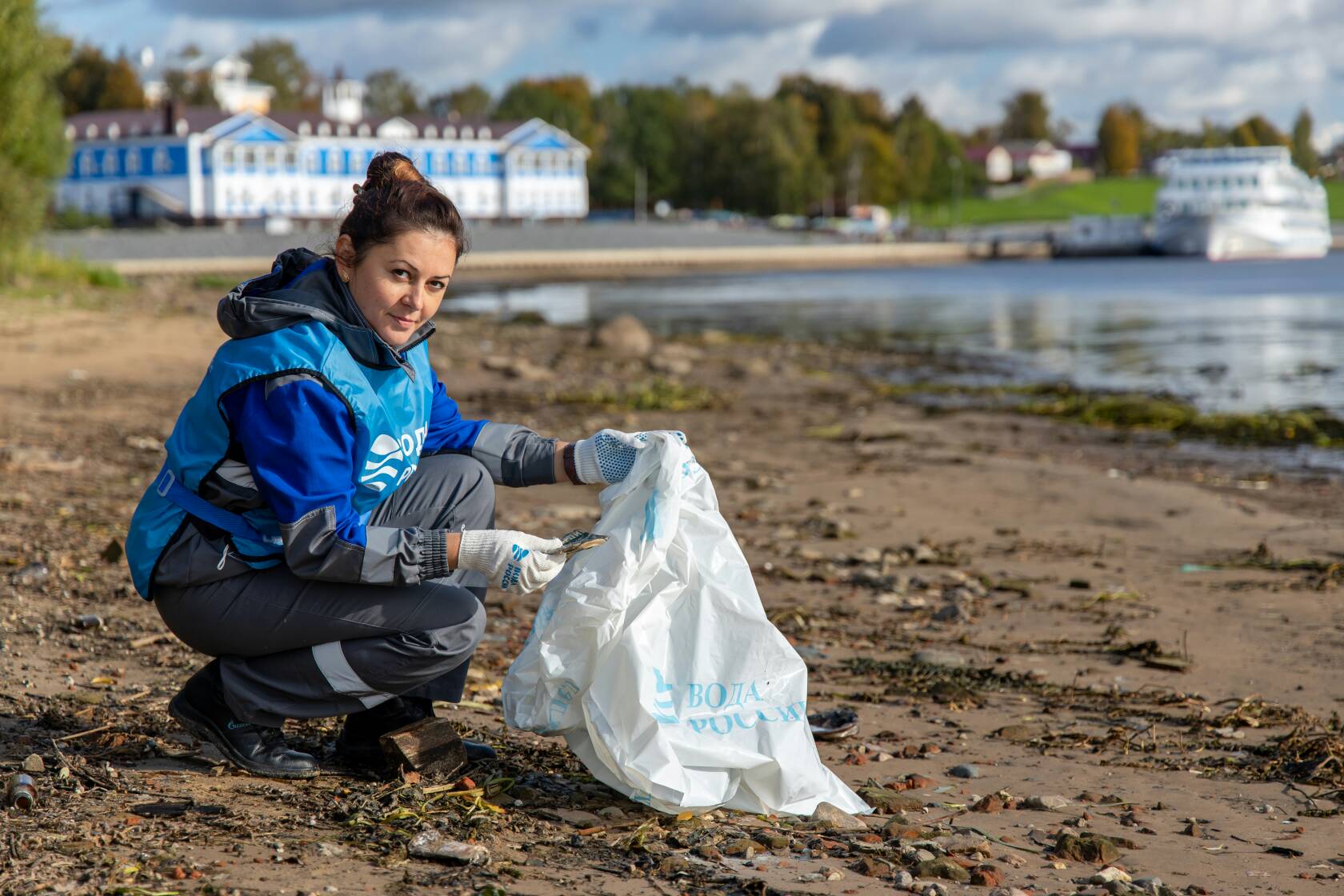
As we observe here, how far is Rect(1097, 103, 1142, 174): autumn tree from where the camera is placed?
121 meters

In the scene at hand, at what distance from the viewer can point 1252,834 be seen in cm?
322

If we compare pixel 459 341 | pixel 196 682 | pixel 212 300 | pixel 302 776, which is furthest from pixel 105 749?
pixel 212 300

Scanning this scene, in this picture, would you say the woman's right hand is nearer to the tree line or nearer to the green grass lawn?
the tree line

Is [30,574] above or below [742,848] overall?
above

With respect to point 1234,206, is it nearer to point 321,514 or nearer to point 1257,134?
point 1257,134

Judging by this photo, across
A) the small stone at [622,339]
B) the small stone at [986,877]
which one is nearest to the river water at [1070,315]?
the small stone at [622,339]

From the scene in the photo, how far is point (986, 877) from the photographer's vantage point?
2.82 metres

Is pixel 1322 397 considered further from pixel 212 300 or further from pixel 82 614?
pixel 212 300

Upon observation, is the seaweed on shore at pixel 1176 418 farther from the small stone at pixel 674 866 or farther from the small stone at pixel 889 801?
the small stone at pixel 674 866

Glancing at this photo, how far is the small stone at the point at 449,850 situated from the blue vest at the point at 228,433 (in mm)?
749

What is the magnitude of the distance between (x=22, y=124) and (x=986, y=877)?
2169 centimetres

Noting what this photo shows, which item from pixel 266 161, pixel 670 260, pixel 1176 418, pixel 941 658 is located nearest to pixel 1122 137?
pixel 670 260

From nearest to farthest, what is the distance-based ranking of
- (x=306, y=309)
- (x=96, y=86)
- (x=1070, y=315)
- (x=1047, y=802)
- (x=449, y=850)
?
(x=449, y=850)
(x=306, y=309)
(x=1047, y=802)
(x=1070, y=315)
(x=96, y=86)

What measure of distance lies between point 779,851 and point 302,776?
123cm
